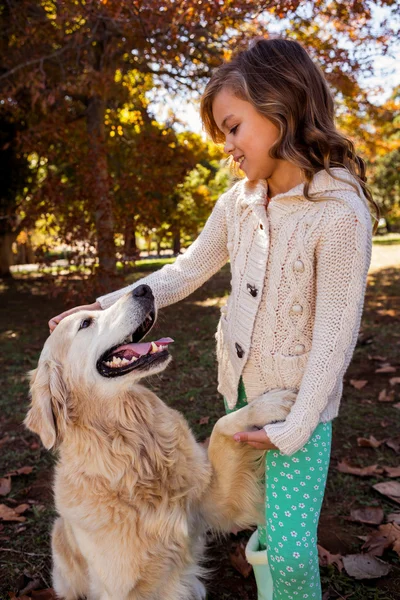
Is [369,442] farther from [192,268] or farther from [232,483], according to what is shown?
[192,268]

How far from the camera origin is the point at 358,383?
15.5 ft

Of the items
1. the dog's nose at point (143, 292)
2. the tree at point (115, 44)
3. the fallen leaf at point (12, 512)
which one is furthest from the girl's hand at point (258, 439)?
the tree at point (115, 44)

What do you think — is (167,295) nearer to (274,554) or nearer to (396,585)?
(274,554)

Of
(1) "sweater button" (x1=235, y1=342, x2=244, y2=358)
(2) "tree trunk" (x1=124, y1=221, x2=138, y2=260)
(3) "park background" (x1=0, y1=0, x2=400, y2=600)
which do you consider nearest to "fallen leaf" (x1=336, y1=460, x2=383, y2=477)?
(3) "park background" (x1=0, y1=0, x2=400, y2=600)

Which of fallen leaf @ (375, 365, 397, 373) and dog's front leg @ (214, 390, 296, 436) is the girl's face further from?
fallen leaf @ (375, 365, 397, 373)

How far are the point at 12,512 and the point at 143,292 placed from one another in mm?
1839

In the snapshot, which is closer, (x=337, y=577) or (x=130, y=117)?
(x=337, y=577)

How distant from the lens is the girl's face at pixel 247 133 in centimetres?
188

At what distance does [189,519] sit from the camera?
2.23 m

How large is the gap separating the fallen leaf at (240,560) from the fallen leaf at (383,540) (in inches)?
24.1

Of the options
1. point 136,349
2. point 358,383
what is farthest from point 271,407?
point 358,383

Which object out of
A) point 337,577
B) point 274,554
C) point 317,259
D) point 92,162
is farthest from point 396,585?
point 92,162

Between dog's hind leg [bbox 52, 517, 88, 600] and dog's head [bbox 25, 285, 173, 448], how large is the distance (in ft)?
1.83

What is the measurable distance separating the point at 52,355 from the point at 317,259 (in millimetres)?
1275
